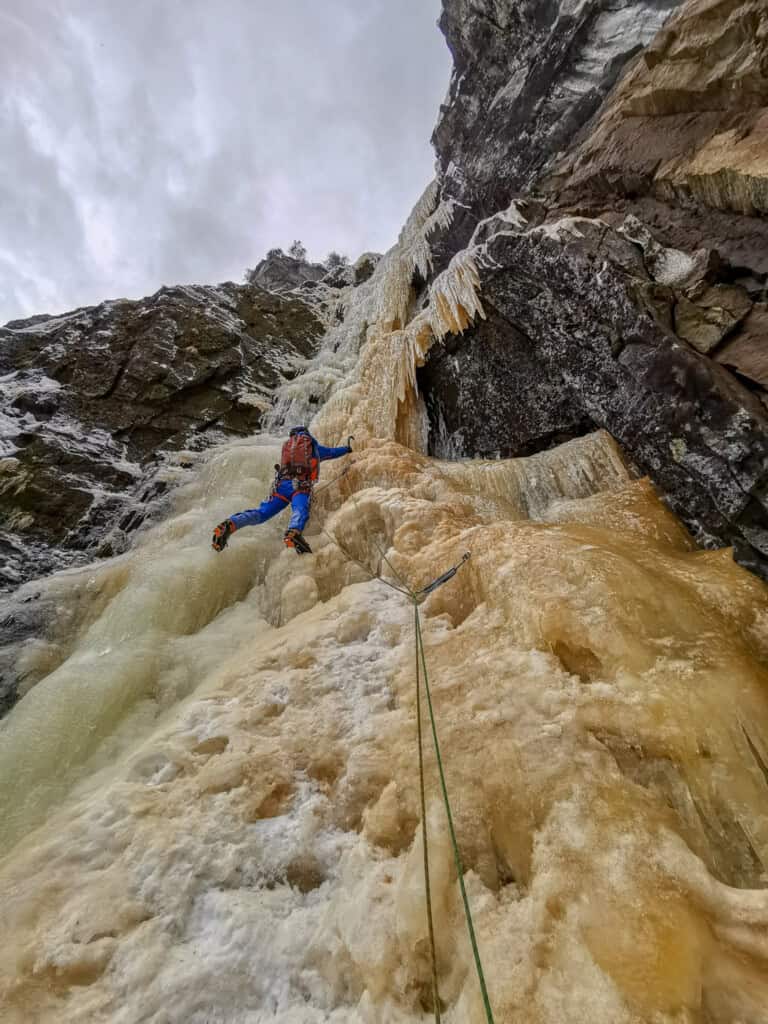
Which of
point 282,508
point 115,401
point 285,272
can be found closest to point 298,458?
point 282,508

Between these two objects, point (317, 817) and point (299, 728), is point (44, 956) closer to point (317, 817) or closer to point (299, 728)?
point (317, 817)

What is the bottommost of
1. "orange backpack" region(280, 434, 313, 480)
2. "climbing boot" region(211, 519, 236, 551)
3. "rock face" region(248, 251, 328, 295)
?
"climbing boot" region(211, 519, 236, 551)

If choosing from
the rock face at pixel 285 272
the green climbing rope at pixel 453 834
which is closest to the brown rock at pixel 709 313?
the green climbing rope at pixel 453 834

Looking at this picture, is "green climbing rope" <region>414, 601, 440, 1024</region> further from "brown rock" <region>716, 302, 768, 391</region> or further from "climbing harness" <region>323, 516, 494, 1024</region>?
"brown rock" <region>716, 302, 768, 391</region>

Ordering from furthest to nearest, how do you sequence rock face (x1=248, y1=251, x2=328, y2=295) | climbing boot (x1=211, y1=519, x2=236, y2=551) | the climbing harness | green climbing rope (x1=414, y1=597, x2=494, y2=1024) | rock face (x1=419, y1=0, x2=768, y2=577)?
rock face (x1=248, y1=251, x2=328, y2=295) → climbing boot (x1=211, y1=519, x2=236, y2=551) → rock face (x1=419, y1=0, x2=768, y2=577) → the climbing harness → green climbing rope (x1=414, y1=597, x2=494, y2=1024)

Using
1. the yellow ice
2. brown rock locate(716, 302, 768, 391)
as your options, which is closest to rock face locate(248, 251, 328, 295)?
brown rock locate(716, 302, 768, 391)

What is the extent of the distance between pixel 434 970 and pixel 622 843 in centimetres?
78

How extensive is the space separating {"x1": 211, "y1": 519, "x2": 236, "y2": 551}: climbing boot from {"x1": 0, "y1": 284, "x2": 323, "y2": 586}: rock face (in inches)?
94.9

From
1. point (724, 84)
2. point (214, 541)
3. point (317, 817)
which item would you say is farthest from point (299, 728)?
point (724, 84)

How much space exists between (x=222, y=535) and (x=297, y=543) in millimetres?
853

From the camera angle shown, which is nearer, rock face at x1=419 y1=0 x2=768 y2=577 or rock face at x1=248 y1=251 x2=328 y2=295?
rock face at x1=419 y1=0 x2=768 y2=577

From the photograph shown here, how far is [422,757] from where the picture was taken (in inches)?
91.1

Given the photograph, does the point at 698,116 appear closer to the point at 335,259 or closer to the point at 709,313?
the point at 709,313

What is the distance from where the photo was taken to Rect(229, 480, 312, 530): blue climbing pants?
199 inches
